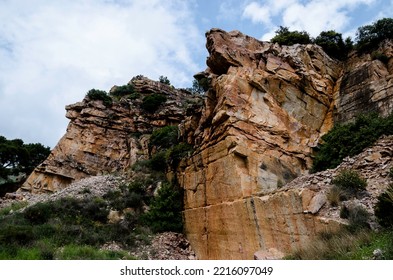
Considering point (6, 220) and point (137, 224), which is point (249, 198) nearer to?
point (137, 224)

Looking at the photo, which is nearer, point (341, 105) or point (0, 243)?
point (0, 243)

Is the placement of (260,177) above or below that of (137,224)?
above

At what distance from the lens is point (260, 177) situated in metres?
14.2

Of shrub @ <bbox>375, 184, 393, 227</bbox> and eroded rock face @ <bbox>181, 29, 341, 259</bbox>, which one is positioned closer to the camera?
shrub @ <bbox>375, 184, 393, 227</bbox>

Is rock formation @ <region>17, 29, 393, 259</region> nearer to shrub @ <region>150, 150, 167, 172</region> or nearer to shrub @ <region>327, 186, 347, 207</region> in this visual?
shrub @ <region>327, 186, 347, 207</region>

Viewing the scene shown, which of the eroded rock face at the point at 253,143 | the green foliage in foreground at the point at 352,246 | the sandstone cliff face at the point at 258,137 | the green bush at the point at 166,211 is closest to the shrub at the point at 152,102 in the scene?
the sandstone cliff face at the point at 258,137

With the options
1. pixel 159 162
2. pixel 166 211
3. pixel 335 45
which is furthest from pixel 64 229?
pixel 335 45

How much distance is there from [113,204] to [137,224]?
2.27 metres

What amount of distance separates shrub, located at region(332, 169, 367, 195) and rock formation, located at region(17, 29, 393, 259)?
24.6 inches

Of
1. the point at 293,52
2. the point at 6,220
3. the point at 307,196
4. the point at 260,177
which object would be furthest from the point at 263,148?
the point at 6,220

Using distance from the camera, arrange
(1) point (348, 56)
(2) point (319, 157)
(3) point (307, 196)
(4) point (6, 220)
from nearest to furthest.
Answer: (3) point (307, 196) < (2) point (319, 157) < (4) point (6, 220) < (1) point (348, 56)

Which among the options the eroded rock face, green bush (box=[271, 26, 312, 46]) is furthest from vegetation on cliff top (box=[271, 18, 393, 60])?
the eroded rock face

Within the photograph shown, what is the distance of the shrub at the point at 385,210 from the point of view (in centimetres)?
808

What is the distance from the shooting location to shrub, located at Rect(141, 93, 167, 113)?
1373 inches
